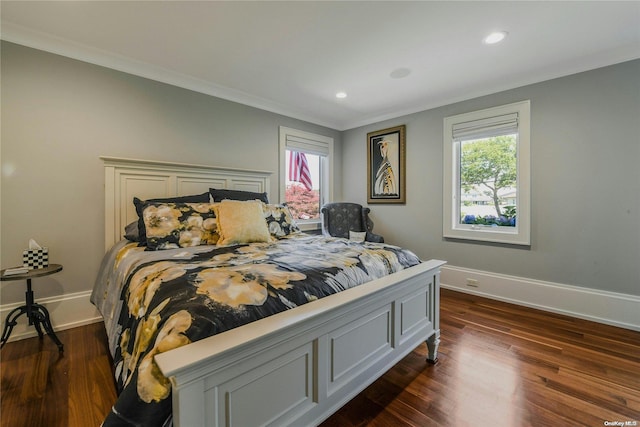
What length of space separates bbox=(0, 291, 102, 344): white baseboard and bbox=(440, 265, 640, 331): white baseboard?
382cm

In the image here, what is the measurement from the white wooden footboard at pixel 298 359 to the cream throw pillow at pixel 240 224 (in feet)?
3.67

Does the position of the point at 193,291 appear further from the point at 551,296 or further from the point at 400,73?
the point at 551,296

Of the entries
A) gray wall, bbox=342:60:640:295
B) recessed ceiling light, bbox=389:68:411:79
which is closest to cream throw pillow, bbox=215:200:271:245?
recessed ceiling light, bbox=389:68:411:79

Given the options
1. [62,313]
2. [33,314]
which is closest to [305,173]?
[62,313]

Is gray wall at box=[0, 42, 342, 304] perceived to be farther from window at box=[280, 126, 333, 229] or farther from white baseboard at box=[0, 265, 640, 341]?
window at box=[280, 126, 333, 229]

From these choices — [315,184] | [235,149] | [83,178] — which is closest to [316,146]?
[315,184]

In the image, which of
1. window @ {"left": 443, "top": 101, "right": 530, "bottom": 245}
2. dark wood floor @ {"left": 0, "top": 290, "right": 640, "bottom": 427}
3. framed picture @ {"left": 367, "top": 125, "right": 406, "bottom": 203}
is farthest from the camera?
framed picture @ {"left": 367, "top": 125, "right": 406, "bottom": 203}

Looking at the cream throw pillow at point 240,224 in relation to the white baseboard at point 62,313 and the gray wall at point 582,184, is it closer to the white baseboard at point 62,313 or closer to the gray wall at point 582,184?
the white baseboard at point 62,313

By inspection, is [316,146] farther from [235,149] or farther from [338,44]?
[338,44]

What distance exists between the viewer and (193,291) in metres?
1.09

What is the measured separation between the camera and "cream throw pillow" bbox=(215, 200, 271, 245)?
2172 millimetres

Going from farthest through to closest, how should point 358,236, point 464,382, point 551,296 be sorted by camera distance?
point 358,236
point 551,296
point 464,382

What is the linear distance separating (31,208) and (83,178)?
0.41 meters

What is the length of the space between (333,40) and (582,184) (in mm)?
2658
